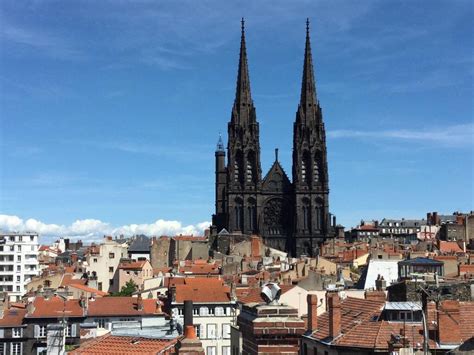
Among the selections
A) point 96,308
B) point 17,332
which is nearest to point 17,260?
point 17,332

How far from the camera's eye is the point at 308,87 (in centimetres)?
14562

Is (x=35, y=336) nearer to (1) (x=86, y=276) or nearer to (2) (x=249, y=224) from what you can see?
(1) (x=86, y=276)

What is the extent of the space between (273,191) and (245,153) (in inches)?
A: 342

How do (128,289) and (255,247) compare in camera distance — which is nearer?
(128,289)

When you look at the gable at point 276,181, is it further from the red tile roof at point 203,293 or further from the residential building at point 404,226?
the red tile roof at point 203,293

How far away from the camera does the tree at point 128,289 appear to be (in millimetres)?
80575

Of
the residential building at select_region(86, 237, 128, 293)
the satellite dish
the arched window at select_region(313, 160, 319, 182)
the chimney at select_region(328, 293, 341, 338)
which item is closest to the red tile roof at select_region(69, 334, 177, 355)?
the chimney at select_region(328, 293, 341, 338)

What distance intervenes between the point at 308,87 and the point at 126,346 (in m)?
125

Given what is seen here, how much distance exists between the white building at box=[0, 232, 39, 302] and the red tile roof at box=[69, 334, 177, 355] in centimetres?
8453

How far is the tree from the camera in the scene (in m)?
80.6

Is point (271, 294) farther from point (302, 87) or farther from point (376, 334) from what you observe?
point (302, 87)

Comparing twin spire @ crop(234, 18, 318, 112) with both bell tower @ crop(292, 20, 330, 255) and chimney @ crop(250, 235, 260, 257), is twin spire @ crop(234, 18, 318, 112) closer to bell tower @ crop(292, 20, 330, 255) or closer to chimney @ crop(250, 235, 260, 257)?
bell tower @ crop(292, 20, 330, 255)

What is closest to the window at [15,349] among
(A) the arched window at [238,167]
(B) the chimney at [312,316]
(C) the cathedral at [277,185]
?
(B) the chimney at [312,316]

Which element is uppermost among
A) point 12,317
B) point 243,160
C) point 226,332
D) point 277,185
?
point 243,160
